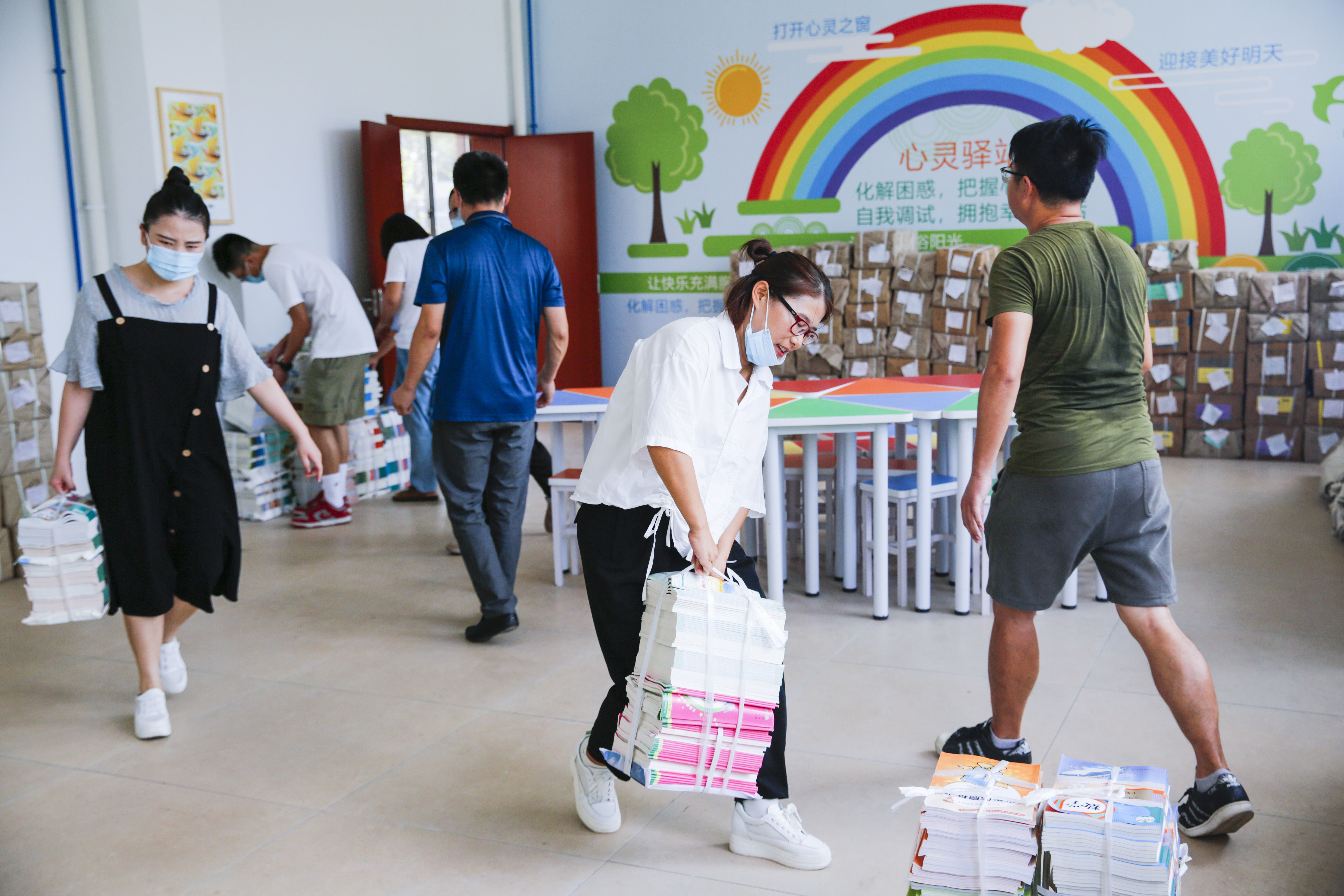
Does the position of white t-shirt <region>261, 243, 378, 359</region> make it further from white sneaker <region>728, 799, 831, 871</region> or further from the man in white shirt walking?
white sneaker <region>728, 799, 831, 871</region>

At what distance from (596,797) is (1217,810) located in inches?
54.7

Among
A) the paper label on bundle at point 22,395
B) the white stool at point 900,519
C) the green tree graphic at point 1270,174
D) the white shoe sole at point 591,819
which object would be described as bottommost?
the white shoe sole at point 591,819

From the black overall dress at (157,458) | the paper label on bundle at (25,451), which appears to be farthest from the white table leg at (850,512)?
the paper label on bundle at (25,451)

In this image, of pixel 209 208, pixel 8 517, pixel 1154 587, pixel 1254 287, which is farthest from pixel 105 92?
pixel 1254 287

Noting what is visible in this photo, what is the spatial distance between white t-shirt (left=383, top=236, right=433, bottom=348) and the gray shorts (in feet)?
12.2

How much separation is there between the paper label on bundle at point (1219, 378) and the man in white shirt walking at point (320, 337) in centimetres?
531

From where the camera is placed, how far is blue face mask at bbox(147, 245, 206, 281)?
113 inches

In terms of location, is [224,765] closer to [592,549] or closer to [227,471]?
[227,471]

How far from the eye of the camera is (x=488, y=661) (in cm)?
370

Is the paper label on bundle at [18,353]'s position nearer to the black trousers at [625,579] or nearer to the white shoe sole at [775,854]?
the black trousers at [625,579]

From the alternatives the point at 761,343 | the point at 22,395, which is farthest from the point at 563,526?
the point at 761,343

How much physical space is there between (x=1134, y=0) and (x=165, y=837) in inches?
296

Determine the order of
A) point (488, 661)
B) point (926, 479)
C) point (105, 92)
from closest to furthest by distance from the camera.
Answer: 1. point (488, 661)
2. point (926, 479)
3. point (105, 92)

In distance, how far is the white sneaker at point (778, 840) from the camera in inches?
92.9
